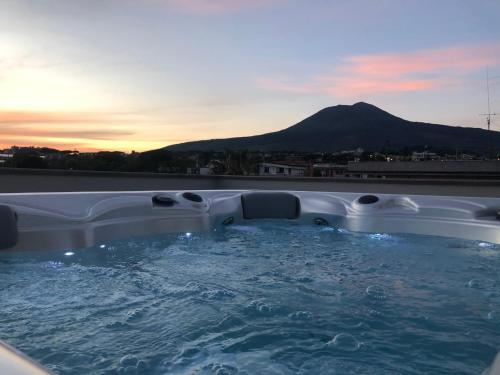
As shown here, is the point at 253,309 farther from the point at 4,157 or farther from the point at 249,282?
the point at 4,157

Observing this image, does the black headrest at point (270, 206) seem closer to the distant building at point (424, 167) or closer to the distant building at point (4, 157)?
the distant building at point (4, 157)

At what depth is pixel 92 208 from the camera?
2512mm

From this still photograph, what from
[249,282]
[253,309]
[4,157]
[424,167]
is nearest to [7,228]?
[249,282]

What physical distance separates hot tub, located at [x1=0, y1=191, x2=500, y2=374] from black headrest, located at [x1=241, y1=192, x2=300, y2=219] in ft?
Answer: 0.03

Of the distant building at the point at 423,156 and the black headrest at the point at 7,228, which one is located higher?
the distant building at the point at 423,156

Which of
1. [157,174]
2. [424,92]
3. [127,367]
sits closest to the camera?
[127,367]

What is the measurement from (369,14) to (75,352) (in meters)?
Answer: 4.89

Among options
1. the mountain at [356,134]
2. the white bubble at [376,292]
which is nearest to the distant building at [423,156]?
the mountain at [356,134]

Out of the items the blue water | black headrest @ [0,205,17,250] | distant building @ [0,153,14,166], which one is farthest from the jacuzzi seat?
distant building @ [0,153,14,166]

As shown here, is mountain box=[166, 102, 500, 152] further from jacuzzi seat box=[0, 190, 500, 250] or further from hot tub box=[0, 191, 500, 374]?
hot tub box=[0, 191, 500, 374]

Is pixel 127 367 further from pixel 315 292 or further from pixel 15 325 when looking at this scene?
pixel 315 292

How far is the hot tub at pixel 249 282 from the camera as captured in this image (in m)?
1.07

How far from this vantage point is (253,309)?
4.57 feet

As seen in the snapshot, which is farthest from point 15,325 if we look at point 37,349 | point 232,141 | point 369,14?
point 232,141
